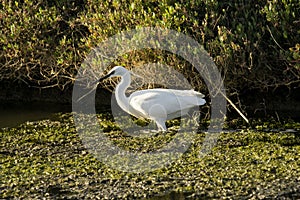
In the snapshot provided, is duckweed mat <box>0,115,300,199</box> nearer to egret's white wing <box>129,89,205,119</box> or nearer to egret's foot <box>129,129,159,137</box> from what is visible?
egret's foot <box>129,129,159,137</box>

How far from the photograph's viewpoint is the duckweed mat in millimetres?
5703

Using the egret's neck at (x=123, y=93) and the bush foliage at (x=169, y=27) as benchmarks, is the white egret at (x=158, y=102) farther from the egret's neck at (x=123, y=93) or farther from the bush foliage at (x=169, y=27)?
the bush foliage at (x=169, y=27)

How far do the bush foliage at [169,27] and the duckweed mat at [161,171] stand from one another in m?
0.97

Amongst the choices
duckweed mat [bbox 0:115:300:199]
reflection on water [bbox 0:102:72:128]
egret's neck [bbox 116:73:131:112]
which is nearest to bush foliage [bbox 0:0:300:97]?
reflection on water [bbox 0:102:72:128]

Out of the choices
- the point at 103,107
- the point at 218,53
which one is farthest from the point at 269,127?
the point at 103,107

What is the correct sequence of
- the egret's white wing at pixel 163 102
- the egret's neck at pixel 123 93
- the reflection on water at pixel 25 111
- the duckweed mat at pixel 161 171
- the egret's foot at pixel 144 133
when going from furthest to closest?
the reflection on water at pixel 25 111
the egret's neck at pixel 123 93
the egret's foot at pixel 144 133
the egret's white wing at pixel 163 102
the duckweed mat at pixel 161 171

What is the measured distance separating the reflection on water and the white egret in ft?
5.22

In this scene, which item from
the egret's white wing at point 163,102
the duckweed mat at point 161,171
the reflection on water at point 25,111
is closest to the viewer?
the duckweed mat at point 161,171

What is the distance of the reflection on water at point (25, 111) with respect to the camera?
29.8ft

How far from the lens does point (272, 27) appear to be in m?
8.17

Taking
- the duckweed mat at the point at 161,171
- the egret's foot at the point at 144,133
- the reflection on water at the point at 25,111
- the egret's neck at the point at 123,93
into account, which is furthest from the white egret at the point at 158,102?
the reflection on water at the point at 25,111

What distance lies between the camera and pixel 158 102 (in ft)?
25.3

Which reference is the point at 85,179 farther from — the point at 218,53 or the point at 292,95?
the point at 292,95

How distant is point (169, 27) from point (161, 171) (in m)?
2.53
